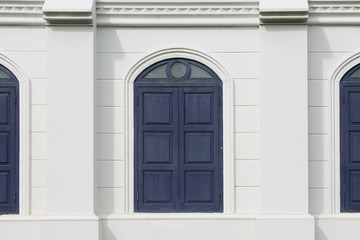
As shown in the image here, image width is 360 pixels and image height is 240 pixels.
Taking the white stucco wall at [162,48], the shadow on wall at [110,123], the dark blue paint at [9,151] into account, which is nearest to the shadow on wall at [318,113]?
the white stucco wall at [162,48]

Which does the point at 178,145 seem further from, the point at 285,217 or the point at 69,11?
the point at 69,11

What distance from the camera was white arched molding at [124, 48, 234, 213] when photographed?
7520mm

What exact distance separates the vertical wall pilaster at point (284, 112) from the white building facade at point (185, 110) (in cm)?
1

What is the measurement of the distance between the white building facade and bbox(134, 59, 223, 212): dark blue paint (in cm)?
3

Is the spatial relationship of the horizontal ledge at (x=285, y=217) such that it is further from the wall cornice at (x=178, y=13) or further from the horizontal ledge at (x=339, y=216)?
the wall cornice at (x=178, y=13)

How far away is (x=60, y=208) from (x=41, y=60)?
1.92 meters

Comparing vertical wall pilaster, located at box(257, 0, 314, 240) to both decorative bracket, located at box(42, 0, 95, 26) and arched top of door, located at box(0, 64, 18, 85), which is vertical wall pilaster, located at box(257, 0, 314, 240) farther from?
arched top of door, located at box(0, 64, 18, 85)

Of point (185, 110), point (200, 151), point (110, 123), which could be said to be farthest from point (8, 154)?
point (200, 151)

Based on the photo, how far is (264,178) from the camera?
24.1 ft

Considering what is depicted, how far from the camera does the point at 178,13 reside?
24.7ft

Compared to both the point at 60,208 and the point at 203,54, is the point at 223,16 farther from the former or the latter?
the point at 60,208

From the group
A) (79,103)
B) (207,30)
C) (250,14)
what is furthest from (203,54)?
(79,103)

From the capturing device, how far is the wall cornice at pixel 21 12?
7504 mm

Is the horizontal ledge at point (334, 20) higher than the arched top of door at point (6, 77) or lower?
higher
